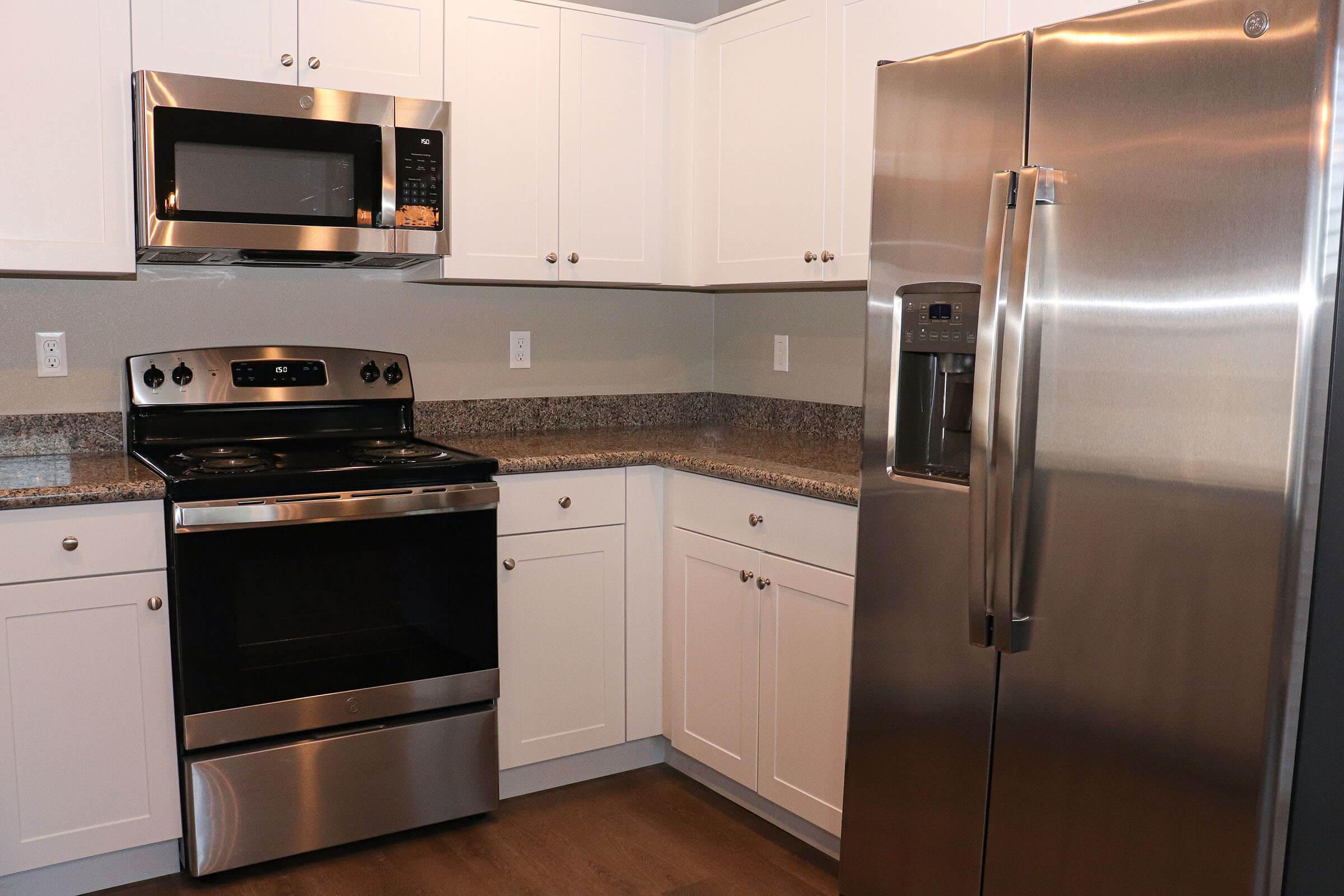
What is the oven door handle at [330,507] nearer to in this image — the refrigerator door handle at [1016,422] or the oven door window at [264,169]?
the oven door window at [264,169]

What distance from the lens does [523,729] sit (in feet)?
9.13

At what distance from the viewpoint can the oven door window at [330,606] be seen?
2.31 m

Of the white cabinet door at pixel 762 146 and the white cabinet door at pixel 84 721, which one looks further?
the white cabinet door at pixel 762 146

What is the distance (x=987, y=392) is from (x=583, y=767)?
173cm

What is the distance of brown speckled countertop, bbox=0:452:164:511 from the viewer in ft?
7.04

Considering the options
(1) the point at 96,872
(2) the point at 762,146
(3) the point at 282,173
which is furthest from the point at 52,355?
(2) the point at 762,146

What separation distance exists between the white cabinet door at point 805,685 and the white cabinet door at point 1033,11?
1.15m

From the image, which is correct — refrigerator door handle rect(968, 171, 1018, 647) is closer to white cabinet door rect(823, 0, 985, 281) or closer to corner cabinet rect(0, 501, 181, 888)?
white cabinet door rect(823, 0, 985, 281)

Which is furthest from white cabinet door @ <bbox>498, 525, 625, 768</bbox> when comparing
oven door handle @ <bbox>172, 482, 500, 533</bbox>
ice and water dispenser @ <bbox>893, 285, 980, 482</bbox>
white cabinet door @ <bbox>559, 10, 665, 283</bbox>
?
ice and water dispenser @ <bbox>893, 285, 980, 482</bbox>

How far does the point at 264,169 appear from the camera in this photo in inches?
101

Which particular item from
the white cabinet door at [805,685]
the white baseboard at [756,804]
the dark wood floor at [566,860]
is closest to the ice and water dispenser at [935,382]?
the white cabinet door at [805,685]

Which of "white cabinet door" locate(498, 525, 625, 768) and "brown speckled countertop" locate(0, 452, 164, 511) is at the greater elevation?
"brown speckled countertop" locate(0, 452, 164, 511)

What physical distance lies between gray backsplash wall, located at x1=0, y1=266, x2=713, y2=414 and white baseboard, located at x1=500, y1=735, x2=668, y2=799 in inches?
41.7

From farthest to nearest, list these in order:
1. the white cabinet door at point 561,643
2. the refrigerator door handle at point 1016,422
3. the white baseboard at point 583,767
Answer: the white baseboard at point 583,767, the white cabinet door at point 561,643, the refrigerator door handle at point 1016,422
